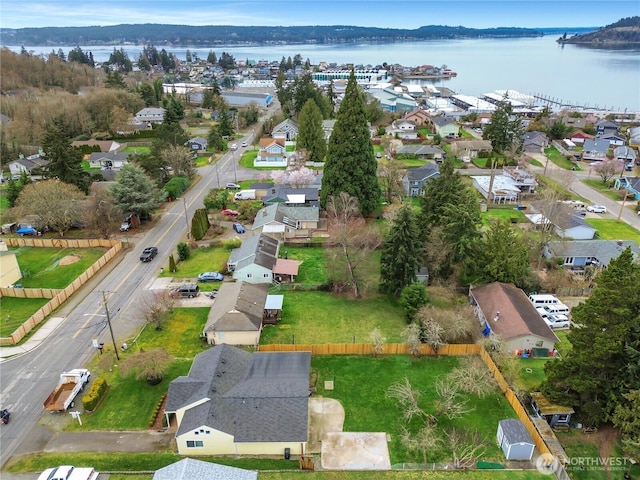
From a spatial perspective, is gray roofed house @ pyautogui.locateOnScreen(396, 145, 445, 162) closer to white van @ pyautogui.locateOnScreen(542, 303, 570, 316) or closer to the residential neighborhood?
the residential neighborhood

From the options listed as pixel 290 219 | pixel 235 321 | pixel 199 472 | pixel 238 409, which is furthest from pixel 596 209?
pixel 199 472

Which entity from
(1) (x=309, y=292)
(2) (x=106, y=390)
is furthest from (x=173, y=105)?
(2) (x=106, y=390)

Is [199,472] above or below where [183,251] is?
above

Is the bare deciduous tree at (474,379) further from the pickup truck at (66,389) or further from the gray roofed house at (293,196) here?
the gray roofed house at (293,196)

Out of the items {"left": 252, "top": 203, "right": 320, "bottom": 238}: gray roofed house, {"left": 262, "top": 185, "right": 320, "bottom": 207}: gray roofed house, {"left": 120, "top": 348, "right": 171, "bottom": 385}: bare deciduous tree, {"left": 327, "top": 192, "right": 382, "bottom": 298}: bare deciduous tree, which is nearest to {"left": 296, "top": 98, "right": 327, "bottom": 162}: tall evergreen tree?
{"left": 262, "top": 185, "right": 320, "bottom": 207}: gray roofed house

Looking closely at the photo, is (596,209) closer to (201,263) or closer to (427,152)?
(427,152)

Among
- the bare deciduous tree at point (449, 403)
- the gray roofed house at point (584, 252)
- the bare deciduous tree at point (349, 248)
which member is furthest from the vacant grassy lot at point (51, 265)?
the gray roofed house at point (584, 252)

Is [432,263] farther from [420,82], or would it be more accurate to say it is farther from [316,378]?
[420,82]
